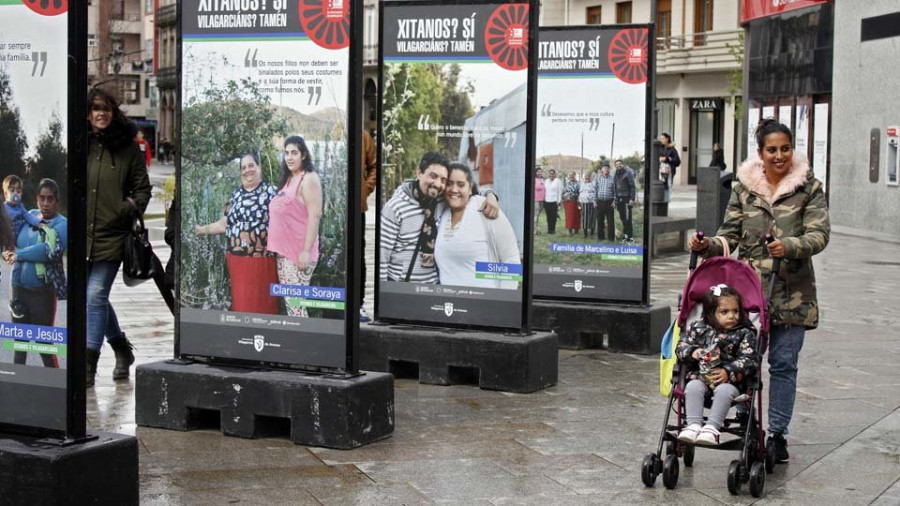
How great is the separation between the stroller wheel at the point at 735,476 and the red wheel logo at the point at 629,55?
4.98m

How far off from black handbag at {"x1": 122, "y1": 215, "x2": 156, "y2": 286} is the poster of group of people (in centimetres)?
331

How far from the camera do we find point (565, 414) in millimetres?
8266

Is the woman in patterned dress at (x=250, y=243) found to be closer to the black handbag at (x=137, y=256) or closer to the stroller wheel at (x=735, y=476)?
the black handbag at (x=137, y=256)

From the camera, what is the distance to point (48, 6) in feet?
18.1

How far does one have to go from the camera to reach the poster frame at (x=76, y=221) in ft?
18.0

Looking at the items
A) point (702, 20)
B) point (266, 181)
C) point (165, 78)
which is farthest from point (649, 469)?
point (165, 78)

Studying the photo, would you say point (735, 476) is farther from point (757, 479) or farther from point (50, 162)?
point (50, 162)

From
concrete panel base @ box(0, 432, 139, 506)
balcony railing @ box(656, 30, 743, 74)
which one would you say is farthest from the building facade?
concrete panel base @ box(0, 432, 139, 506)

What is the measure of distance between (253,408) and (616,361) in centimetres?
364

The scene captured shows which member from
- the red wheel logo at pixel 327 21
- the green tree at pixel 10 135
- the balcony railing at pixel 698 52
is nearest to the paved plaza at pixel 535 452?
the green tree at pixel 10 135

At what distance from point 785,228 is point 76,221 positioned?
3419 millimetres

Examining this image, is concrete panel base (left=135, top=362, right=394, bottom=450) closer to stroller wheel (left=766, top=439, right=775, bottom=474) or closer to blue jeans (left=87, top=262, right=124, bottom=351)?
blue jeans (left=87, top=262, right=124, bottom=351)

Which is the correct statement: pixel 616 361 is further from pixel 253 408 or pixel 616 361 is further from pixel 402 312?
pixel 253 408

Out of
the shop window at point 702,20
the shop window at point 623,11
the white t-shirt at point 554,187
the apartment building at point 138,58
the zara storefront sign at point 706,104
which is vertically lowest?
the white t-shirt at point 554,187
